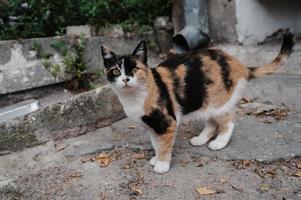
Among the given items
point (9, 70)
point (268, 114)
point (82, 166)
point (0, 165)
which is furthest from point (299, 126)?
point (9, 70)

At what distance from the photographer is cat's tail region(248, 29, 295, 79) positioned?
324cm

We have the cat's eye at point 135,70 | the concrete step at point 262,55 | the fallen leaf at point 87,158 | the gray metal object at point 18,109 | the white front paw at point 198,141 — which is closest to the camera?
the cat's eye at point 135,70

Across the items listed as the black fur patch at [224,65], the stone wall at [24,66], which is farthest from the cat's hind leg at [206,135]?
the stone wall at [24,66]

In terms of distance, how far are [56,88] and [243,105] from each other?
209 cm

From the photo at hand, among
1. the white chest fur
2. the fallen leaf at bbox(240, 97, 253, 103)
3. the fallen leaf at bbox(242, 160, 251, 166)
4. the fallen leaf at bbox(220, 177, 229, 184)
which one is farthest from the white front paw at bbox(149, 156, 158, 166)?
the fallen leaf at bbox(240, 97, 253, 103)

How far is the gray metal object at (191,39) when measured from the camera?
4805 mm

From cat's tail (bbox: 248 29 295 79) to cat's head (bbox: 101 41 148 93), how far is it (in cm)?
101

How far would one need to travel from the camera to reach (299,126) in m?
3.65

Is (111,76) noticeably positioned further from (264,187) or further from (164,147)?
(264,187)

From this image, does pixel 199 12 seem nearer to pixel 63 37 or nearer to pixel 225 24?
pixel 225 24

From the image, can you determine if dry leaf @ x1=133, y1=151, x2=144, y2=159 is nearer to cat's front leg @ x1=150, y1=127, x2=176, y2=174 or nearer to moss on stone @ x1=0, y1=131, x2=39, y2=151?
cat's front leg @ x1=150, y1=127, x2=176, y2=174

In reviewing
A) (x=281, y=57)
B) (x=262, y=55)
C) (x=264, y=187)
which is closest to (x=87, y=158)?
(x=264, y=187)

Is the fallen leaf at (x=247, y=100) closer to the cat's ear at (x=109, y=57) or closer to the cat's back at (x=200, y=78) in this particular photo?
the cat's back at (x=200, y=78)

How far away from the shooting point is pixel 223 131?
3.43 m
